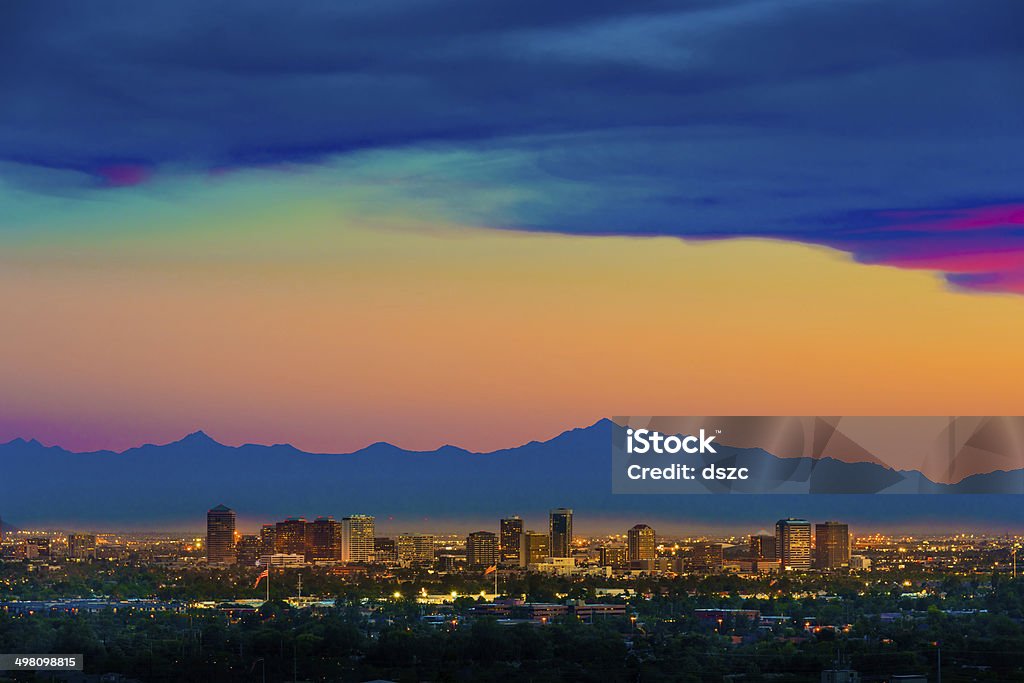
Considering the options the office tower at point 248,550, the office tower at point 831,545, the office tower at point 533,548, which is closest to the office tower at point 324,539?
the office tower at point 248,550

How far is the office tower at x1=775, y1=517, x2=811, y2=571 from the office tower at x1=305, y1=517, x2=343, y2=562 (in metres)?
5.08

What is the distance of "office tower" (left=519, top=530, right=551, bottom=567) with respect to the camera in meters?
18.0

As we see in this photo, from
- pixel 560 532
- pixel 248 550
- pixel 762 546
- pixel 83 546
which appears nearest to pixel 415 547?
pixel 248 550

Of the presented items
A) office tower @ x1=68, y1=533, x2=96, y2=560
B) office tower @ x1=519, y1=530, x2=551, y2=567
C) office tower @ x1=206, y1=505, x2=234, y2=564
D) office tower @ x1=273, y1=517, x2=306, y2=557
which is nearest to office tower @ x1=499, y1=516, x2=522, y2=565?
office tower @ x1=519, y1=530, x2=551, y2=567

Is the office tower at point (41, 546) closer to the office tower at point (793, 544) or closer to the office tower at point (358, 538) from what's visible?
the office tower at point (358, 538)

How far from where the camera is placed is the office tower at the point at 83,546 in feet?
55.0

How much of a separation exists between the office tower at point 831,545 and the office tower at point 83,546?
775 cm

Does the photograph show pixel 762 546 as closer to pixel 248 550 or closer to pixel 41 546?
pixel 248 550

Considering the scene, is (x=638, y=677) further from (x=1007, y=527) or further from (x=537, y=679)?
(x=1007, y=527)

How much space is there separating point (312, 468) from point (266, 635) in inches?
139

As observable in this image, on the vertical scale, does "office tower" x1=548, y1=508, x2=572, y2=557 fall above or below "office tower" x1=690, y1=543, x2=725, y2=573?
above

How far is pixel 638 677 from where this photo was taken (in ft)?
35.6

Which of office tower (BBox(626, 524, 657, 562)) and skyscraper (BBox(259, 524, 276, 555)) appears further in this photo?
skyscraper (BBox(259, 524, 276, 555))

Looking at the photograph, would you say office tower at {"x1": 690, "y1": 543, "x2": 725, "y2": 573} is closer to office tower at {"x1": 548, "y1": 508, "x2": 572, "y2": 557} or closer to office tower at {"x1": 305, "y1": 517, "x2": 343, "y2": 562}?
office tower at {"x1": 548, "y1": 508, "x2": 572, "y2": 557}
